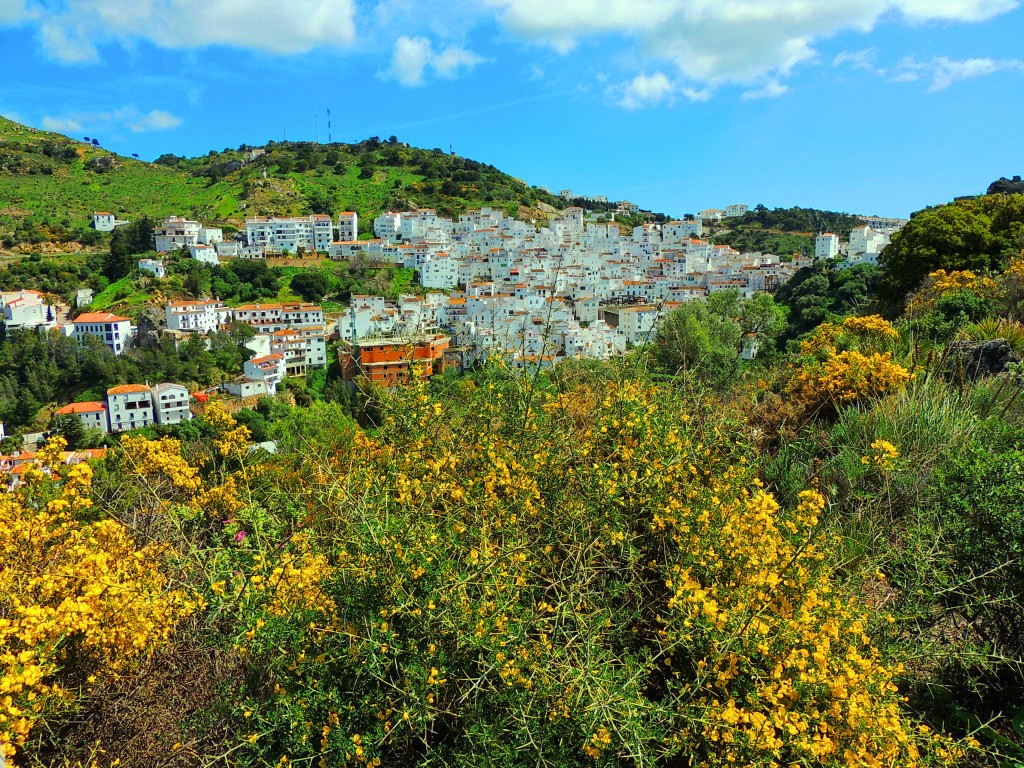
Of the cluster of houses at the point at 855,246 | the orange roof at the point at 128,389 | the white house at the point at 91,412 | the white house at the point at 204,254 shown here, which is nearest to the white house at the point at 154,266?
the white house at the point at 204,254

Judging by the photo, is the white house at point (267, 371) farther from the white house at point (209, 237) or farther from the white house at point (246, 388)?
the white house at point (209, 237)

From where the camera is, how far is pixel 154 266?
58.2 m

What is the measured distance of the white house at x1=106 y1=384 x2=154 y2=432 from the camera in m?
37.6

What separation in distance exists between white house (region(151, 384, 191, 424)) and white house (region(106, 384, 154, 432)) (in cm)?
43

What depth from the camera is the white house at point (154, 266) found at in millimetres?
57844

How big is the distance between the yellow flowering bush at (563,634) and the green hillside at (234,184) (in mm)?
79681

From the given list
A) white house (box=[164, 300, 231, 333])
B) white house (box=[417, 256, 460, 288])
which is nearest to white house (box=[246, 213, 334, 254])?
white house (box=[417, 256, 460, 288])

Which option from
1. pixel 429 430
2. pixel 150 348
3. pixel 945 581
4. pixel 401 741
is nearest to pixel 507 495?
pixel 429 430

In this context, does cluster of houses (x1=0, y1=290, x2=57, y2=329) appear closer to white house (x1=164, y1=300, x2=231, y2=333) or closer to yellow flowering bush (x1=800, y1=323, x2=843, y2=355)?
white house (x1=164, y1=300, x2=231, y2=333)

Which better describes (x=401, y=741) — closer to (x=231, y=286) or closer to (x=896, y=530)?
(x=896, y=530)

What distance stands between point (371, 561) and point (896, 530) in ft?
9.67

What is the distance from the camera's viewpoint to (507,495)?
271cm

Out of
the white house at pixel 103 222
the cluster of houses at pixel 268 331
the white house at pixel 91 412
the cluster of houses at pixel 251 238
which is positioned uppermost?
the white house at pixel 103 222

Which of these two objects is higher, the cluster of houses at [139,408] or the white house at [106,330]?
the white house at [106,330]
